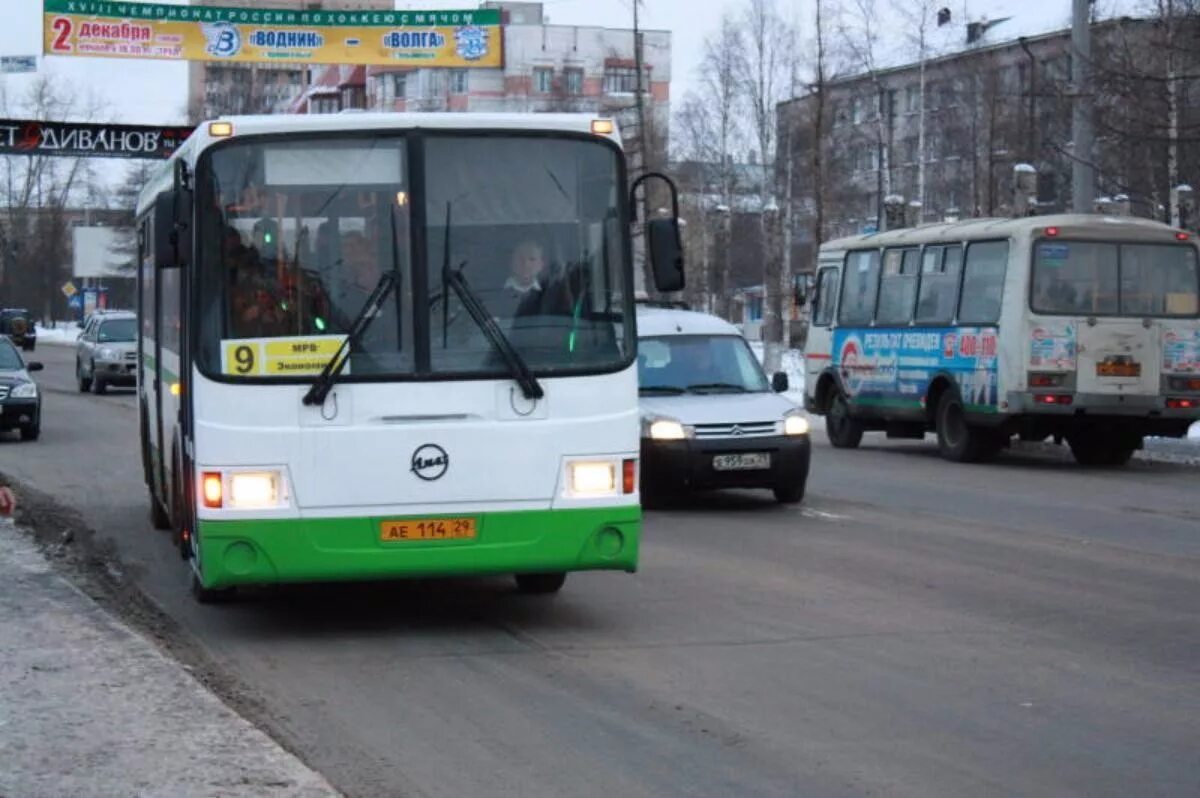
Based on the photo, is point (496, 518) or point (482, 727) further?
point (496, 518)

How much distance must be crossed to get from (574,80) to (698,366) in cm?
7631

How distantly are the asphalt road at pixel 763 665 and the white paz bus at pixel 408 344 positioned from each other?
63cm

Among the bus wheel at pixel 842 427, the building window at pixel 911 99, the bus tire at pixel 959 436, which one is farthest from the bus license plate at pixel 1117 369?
the building window at pixel 911 99

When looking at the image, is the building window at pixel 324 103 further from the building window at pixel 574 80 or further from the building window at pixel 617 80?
the building window at pixel 617 80

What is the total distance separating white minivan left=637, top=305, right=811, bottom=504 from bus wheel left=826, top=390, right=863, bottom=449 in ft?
31.5

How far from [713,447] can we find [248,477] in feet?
25.7

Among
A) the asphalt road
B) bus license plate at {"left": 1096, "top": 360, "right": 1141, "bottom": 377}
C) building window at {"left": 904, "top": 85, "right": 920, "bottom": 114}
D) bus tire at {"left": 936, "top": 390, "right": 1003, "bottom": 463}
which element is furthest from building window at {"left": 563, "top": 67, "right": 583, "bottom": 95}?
the asphalt road

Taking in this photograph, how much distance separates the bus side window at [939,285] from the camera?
85.2ft

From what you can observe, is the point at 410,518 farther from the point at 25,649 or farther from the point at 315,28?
the point at 315,28

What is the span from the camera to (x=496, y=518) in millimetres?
10602

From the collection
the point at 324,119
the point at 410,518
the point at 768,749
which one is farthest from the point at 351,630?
the point at 768,749

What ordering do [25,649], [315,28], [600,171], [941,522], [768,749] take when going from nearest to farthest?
[768,749], [25,649], [600,171], [941,522], [315,28]

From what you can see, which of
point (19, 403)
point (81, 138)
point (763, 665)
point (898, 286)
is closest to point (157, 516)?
point (763, 665)

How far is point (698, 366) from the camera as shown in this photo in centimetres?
1912
